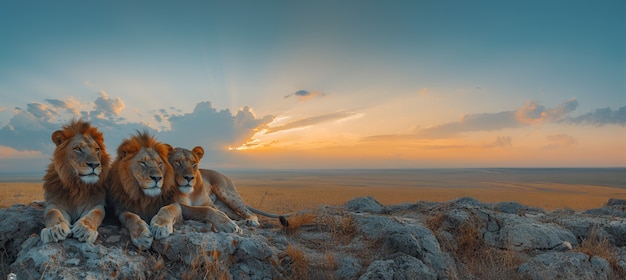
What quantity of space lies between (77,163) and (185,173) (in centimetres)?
163

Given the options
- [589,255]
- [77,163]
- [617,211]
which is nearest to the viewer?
[77,163]

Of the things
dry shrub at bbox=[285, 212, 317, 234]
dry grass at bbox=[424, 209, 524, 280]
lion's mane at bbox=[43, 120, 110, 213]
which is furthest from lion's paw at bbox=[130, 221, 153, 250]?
dry grass at bbox=[424, 209, 524, 280]

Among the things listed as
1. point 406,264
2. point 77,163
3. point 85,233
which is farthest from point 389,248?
point 77,163

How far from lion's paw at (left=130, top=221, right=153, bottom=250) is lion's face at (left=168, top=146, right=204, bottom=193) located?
4.22 ft

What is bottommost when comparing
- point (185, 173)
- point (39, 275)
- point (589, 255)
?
point (589, 255)

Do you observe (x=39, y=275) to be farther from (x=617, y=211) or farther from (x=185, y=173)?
(x=617, y=211)

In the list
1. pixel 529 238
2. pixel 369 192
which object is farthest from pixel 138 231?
pixel 369 192

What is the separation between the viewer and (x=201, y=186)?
7.68 m

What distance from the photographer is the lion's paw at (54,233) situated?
189 inches

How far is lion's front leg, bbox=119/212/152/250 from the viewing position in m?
5.26

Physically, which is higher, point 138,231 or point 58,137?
point 58,137

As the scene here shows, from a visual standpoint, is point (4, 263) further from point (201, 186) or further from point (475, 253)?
point (475, 253)

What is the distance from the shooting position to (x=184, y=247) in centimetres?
543

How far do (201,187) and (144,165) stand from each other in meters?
2.02
